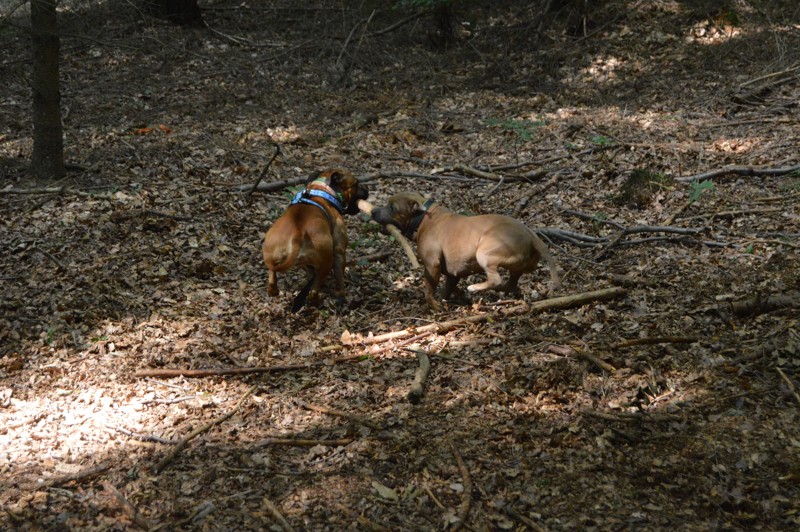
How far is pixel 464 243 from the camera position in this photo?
686 centimetres

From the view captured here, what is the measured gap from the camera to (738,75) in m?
13.6

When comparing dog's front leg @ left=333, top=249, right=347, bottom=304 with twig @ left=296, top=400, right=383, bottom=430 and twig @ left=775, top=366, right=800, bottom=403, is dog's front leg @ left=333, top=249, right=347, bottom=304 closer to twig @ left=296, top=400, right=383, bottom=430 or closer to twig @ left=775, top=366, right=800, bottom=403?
twig @ left=296, top=400, right=383, bottom=430

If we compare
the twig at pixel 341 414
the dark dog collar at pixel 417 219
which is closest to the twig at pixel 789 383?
the twig at pixel 341 414

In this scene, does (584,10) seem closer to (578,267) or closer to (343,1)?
(343,1)

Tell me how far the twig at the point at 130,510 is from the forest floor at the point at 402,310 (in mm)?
15

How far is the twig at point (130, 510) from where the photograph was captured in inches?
167

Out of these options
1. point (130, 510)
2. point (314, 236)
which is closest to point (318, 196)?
point (314, 236)

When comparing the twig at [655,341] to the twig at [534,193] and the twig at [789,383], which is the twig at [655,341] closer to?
the twig at [789,383]

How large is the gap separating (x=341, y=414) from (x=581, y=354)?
2083 millimetres

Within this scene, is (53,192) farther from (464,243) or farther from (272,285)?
(464,243)

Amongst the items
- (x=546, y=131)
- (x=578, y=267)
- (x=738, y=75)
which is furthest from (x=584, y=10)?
(x=578, y=267)

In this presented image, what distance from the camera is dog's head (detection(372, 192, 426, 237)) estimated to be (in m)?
7.23

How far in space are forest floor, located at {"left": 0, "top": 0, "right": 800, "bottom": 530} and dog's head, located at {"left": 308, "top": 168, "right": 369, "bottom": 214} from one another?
0.88 m

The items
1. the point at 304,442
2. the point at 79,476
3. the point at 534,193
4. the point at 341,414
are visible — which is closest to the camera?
the point at 79,476
